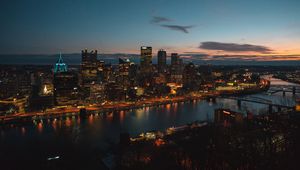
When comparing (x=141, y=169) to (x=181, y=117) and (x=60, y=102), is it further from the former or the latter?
(x=60, y=102)

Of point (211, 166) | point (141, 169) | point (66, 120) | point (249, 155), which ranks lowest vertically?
point (66, 120)

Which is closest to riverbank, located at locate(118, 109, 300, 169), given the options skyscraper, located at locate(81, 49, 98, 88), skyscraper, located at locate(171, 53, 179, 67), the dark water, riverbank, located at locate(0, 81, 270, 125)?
the dark water

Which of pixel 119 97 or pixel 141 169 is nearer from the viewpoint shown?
pixel 141 169

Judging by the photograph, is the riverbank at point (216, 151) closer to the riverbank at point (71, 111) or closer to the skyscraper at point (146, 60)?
the riverbank at point (71, 111)

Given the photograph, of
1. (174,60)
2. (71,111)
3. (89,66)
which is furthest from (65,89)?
(174,60)

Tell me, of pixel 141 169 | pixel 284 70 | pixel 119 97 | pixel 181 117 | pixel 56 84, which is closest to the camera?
pixel 141 169

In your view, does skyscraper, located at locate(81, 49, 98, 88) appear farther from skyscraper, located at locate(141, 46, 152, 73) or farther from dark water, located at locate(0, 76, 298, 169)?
dark water, located at locate(0, 76, 298, 169)

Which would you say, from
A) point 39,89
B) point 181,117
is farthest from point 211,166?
point 39,89
